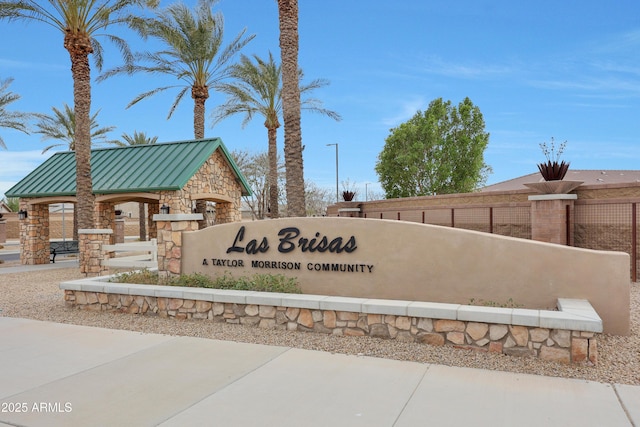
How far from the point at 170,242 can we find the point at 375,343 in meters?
5.85

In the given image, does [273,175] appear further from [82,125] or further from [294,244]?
[294,244]

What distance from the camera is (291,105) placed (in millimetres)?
15586

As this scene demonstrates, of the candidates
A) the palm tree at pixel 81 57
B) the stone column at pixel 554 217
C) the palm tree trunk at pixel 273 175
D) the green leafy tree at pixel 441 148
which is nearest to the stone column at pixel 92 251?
the palm tree at pixel 81 57

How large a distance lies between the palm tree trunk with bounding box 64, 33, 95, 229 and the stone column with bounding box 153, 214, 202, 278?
8.71 meters

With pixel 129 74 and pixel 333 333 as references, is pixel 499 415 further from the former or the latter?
pixel 129 74

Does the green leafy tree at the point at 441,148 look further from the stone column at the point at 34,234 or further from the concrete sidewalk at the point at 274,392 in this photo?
the concrete sidewalk at the point at 274,392

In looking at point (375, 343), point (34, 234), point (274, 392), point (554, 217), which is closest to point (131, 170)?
point (34, 234)

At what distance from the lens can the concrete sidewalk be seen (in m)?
4.95

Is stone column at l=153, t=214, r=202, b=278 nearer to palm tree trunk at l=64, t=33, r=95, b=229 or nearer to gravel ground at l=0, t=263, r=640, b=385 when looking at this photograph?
gravel ground at l=0, t=263, r=640, b=385

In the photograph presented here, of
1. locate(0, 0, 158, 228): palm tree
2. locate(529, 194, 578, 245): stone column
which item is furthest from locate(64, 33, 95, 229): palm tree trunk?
locate(529, 194, 578, 245): stone column

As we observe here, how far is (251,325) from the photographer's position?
8.77m

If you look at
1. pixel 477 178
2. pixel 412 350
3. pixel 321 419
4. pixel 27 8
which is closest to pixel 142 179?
pixel 27 8

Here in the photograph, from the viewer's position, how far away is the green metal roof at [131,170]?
62.3 ft

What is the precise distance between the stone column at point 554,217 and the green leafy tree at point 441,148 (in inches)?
1021
